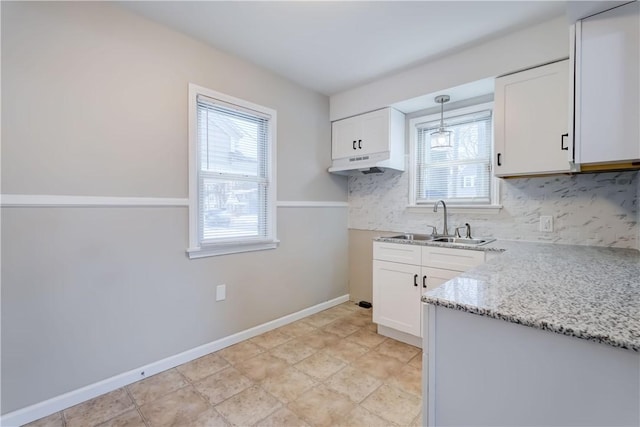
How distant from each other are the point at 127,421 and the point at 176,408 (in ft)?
0.81

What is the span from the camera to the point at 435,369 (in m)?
1.01

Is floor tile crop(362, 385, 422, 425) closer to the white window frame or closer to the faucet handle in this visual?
the faucet handle

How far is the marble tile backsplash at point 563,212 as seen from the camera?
2072 mm

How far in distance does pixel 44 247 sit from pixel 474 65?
129 inches

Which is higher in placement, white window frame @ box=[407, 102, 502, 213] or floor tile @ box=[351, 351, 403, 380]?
white window frame @ box=[407, 102, 502, 213]

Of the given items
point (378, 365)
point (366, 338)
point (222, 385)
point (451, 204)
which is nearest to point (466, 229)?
point (451, 204)

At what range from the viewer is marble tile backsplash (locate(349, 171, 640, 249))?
2.07m

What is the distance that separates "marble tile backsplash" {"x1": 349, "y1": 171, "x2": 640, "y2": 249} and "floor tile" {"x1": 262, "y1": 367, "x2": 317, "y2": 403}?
1.88m

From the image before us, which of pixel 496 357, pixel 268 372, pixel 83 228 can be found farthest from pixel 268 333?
pixel 496 357

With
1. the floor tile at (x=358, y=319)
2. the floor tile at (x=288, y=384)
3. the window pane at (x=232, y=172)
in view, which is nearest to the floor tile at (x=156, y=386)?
the floor tile at (x=288, y=384)

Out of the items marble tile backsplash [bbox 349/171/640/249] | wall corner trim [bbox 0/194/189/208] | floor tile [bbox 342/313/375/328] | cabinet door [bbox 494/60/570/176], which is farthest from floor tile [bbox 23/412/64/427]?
cabinet door [bbox 494/60/570/176]

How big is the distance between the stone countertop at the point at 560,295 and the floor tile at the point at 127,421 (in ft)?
5.77

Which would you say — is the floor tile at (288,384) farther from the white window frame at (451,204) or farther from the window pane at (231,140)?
the white window frame at (451,204)

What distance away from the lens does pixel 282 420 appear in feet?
5.45
